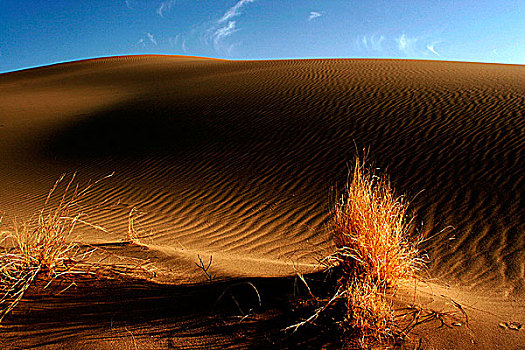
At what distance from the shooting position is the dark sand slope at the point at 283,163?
5234 millimetres

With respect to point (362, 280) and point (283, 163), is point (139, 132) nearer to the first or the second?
point (283, 163)

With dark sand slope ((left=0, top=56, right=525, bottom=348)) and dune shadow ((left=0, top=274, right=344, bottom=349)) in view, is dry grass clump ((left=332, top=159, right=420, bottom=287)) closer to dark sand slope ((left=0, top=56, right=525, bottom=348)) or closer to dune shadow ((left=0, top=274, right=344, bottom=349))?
dune shadow ((left=0, top=274, right=344, bottom=349))

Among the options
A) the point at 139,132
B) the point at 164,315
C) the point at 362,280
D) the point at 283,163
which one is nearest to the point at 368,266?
the point at 362,280

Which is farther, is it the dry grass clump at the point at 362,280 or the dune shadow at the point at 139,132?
the dune shadow at the point at 139,132

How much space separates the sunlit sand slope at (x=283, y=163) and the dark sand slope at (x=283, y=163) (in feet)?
0.13

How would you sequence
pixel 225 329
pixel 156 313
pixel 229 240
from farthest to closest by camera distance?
pixel 229 240, pixel 156 313, pixel 225 329

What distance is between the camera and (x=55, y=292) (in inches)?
112

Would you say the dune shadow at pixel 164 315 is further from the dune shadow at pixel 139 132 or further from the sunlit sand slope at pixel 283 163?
the dune shadow at pixel 139 132

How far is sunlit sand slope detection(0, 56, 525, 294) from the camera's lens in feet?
17.5

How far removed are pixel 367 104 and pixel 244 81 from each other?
8.58 m

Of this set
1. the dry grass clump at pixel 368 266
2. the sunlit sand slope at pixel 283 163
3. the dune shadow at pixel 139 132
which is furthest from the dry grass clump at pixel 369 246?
the dune shadow at pixel 139 132

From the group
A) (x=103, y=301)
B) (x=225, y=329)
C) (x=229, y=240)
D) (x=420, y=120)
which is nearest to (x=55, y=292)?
(x=103, y=301)

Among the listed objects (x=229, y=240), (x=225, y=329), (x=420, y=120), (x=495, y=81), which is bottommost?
(x=229, y=240)

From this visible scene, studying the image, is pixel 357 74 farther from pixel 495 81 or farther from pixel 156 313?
pixel 156 313
